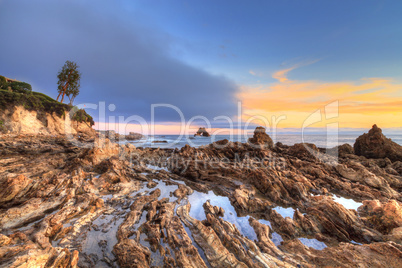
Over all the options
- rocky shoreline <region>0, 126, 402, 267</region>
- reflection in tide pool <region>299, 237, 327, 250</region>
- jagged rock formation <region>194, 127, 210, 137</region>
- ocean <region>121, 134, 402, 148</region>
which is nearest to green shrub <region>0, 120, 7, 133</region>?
rocky shoreline <region>0, 126, 402, 267</region>

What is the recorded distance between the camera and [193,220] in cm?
626

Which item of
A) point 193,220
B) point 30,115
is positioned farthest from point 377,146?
point 30,115

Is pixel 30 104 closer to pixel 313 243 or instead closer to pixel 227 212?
pixel 227 212

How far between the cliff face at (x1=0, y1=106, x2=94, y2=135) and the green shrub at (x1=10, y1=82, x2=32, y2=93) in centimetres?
816

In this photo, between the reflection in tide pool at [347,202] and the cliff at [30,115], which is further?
the cliff at [30,115]

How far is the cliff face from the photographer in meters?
25.4

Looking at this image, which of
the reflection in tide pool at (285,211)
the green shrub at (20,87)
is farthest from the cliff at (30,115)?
the reflection in tide pool at (285,211)

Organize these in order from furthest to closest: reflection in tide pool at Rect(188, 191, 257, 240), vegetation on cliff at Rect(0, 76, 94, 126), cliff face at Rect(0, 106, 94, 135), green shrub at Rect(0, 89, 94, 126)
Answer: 1. vegetation on cliff at Rect(0, 76, 94, 126)
2. green shrub at Rect(0, 89, 94, 126)
3. cliff face at Rect(0, 106, 94, 135)
4. reflection in tide pool at Rect(188, 191, 257, 240)

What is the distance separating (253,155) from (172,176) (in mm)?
10186

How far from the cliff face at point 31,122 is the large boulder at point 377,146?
5434 centimetres

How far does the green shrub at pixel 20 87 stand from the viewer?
110 ft

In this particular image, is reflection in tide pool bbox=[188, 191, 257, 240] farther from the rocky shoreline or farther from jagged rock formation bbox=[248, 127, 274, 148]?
jagged rock formation bbox=[248, 127, 274, 148]

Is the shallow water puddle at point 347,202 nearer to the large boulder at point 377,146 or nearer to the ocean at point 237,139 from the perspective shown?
the large boulder at point 377,146

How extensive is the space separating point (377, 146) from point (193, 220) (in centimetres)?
2717
